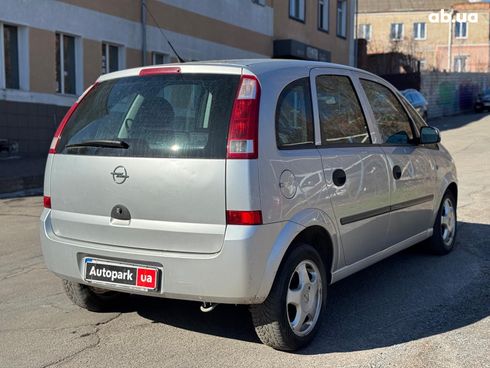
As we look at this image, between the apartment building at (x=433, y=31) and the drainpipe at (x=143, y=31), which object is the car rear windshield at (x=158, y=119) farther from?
the apartment building at (x=433, y=31)

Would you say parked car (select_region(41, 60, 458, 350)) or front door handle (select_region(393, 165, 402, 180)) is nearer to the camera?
parked car (select_region(41, 60, 458, 350))

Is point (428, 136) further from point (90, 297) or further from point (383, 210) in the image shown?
point (90, 297)

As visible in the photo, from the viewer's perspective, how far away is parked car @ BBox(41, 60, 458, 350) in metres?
3.66

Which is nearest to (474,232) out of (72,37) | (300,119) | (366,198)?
(366,198)

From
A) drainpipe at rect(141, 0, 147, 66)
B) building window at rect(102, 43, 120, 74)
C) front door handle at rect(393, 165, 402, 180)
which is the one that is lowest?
front door handle at rect(393, 165, 402, 180)

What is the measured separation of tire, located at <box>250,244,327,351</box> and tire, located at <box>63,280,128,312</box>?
1372mm

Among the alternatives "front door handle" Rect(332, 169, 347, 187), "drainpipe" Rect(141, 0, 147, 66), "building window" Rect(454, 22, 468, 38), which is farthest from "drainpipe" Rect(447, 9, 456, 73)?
"front door handle" Rect(332, 169, 347, 187)

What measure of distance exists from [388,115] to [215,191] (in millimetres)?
2381

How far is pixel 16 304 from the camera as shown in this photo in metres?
4.94

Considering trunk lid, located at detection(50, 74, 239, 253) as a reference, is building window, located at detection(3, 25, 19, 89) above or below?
above

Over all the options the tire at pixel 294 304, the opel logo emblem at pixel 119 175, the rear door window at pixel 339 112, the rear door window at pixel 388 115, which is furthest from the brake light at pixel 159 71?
the rear door window at pixel 388 115

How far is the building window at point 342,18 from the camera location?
1202 inches

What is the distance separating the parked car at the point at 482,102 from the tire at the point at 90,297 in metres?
37.8
